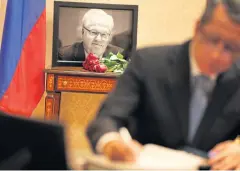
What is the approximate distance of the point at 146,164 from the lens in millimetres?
683

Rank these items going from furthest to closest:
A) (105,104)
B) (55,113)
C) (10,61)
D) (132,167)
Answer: (55,113)
(10,61)
(105,104)
(132,167)

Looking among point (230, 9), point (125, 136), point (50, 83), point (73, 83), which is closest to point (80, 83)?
point (73, 83)

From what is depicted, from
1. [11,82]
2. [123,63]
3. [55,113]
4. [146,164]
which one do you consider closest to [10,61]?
[11,82]

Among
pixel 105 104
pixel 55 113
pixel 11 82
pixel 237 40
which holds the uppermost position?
pixel 237 40

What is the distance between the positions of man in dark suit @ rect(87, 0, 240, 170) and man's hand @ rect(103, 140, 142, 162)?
0.04m

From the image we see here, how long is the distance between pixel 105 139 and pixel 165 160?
0.12 m

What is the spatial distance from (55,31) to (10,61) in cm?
50

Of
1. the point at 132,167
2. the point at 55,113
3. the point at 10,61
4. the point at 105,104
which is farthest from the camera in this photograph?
the point at 55,113

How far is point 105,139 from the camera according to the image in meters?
0.76

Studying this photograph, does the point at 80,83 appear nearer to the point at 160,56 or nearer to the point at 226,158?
the point at 160,56

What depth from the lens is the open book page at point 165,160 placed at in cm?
68

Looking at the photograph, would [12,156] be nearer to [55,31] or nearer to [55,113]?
[55,113]

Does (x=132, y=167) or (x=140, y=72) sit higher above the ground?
(x=140, y=72)

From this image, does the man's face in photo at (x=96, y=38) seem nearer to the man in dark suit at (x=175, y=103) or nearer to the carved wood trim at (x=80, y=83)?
the carved wood trim at (x=80, y=83)
